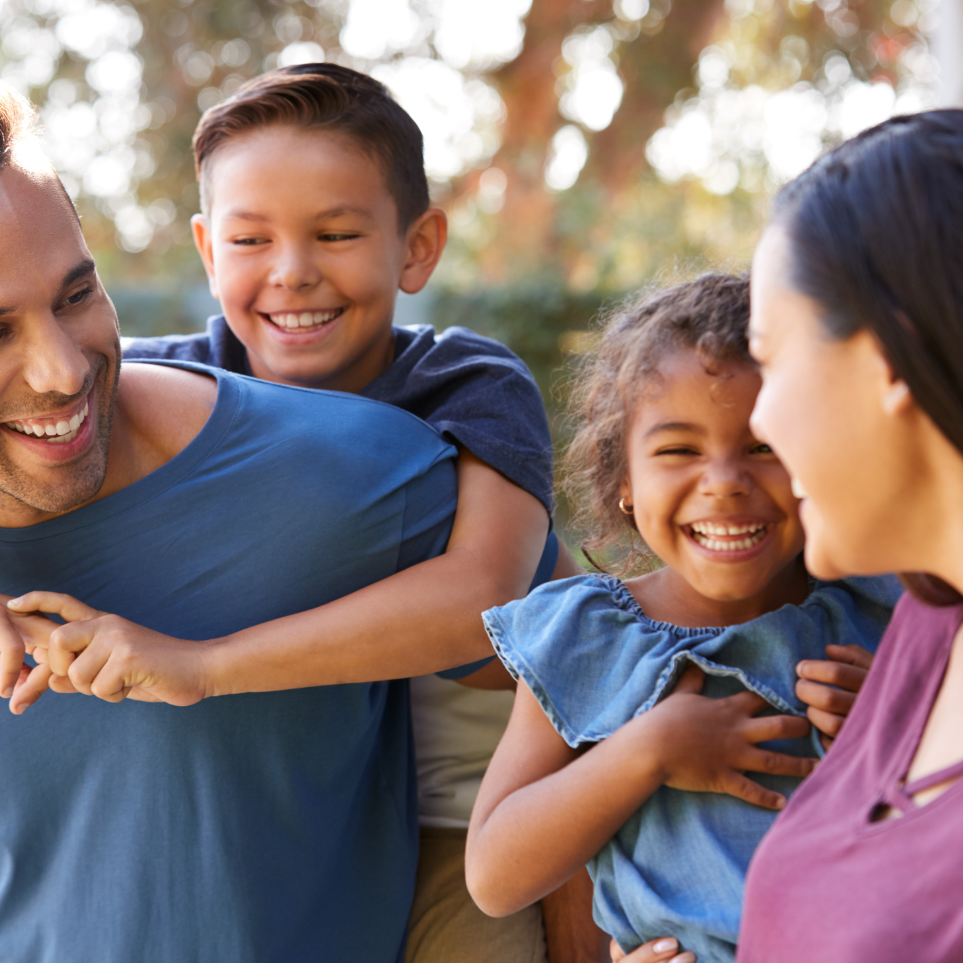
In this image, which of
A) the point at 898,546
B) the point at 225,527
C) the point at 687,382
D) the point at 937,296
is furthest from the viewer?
Answer: the point at 225,527

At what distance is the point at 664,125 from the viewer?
12797mm

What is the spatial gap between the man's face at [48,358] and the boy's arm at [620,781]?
0.86 metres

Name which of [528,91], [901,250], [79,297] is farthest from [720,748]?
[528,91]

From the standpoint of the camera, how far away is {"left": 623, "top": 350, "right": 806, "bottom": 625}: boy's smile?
5.20ft

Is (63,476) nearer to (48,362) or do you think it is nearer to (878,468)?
(48,362)

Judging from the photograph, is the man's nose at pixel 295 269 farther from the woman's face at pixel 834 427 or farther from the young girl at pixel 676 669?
the woman's face at pixel 834 427

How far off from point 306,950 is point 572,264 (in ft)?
35.3

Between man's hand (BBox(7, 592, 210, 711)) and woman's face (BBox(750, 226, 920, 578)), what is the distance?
0.96 meters

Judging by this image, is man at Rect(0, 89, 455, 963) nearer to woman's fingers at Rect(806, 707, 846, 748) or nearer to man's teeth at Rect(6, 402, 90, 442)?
man's teeth at Rect(6, 402, 90, 442)

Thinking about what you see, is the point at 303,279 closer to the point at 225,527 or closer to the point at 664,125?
the point at 225,527

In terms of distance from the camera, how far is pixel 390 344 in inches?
99.9

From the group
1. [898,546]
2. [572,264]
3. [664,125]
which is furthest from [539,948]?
[664,125]

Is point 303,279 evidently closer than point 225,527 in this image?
No

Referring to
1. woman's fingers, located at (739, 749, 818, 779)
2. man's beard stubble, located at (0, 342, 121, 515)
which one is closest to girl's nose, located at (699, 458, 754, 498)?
woman's fingers, located at (739, 749, 818, 779)
